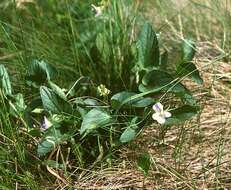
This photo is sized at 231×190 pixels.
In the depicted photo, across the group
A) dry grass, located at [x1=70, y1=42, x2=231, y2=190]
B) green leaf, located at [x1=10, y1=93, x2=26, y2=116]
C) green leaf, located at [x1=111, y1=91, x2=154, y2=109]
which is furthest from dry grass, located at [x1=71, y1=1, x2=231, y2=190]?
green leaf, located at [x1=10, y1=93, x2=26, y2=116]

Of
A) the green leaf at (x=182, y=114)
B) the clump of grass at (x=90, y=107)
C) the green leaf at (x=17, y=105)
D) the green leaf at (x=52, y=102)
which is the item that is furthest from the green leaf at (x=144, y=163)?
the green leaf at (x=17, y=105)

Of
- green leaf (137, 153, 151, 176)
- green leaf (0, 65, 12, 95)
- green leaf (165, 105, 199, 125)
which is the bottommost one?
green leaf (137, 153, 151, 176)

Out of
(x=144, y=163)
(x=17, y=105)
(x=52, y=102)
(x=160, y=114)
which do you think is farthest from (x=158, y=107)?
(x=17, y=105)

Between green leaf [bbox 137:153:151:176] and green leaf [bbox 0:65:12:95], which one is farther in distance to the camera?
green leaf [bbox 0:65:12:95]

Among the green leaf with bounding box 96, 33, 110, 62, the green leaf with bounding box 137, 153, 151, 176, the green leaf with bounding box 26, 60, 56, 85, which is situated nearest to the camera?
the green leaf with bounding box 137, 153, 151, 176

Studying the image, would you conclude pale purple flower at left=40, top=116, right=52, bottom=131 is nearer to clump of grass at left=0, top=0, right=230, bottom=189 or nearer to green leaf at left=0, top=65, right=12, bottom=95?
clump of grass at left=0, top=0, right=230, bottom=189

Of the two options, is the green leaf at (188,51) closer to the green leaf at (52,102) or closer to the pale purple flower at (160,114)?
the pale purple flower at (160,114)

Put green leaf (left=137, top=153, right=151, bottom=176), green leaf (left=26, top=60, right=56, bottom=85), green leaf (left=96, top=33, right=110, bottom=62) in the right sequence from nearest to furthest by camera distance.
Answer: green leaf (left=137, top=153, right=151, bottom=176)
green leaf (left=26, top=60, right=56, bottom=85)
green leaf (left=96, top=33, right=110, bottom=62)
